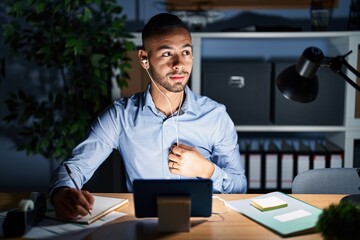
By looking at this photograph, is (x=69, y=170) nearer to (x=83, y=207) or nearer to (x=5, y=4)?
(x=83, y=207)

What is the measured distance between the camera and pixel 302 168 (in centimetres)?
258

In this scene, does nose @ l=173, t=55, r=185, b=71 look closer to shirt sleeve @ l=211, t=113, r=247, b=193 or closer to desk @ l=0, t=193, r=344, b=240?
shirt sleeve @ l=211, t=113, r=247, b=193

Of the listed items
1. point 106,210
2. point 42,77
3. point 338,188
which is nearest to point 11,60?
point 42,77

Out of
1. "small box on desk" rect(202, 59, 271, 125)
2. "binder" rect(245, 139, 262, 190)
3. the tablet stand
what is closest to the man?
the tablet stand

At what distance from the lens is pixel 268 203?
147 cm

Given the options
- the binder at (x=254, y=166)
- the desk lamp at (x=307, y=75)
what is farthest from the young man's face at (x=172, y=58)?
the binder at (x=254, y=166)

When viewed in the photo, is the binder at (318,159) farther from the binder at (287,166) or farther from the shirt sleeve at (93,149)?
the shirt sleeve at (93,149)

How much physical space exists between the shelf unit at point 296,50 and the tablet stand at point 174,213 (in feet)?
4.44

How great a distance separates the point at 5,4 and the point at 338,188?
7.69ft

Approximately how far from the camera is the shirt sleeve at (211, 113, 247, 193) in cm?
171

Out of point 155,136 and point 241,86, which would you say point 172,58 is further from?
point 241,86

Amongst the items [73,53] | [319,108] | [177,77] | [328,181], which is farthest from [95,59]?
[328,181]

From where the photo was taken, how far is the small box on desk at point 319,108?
251cm

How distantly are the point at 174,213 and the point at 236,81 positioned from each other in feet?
4.54
